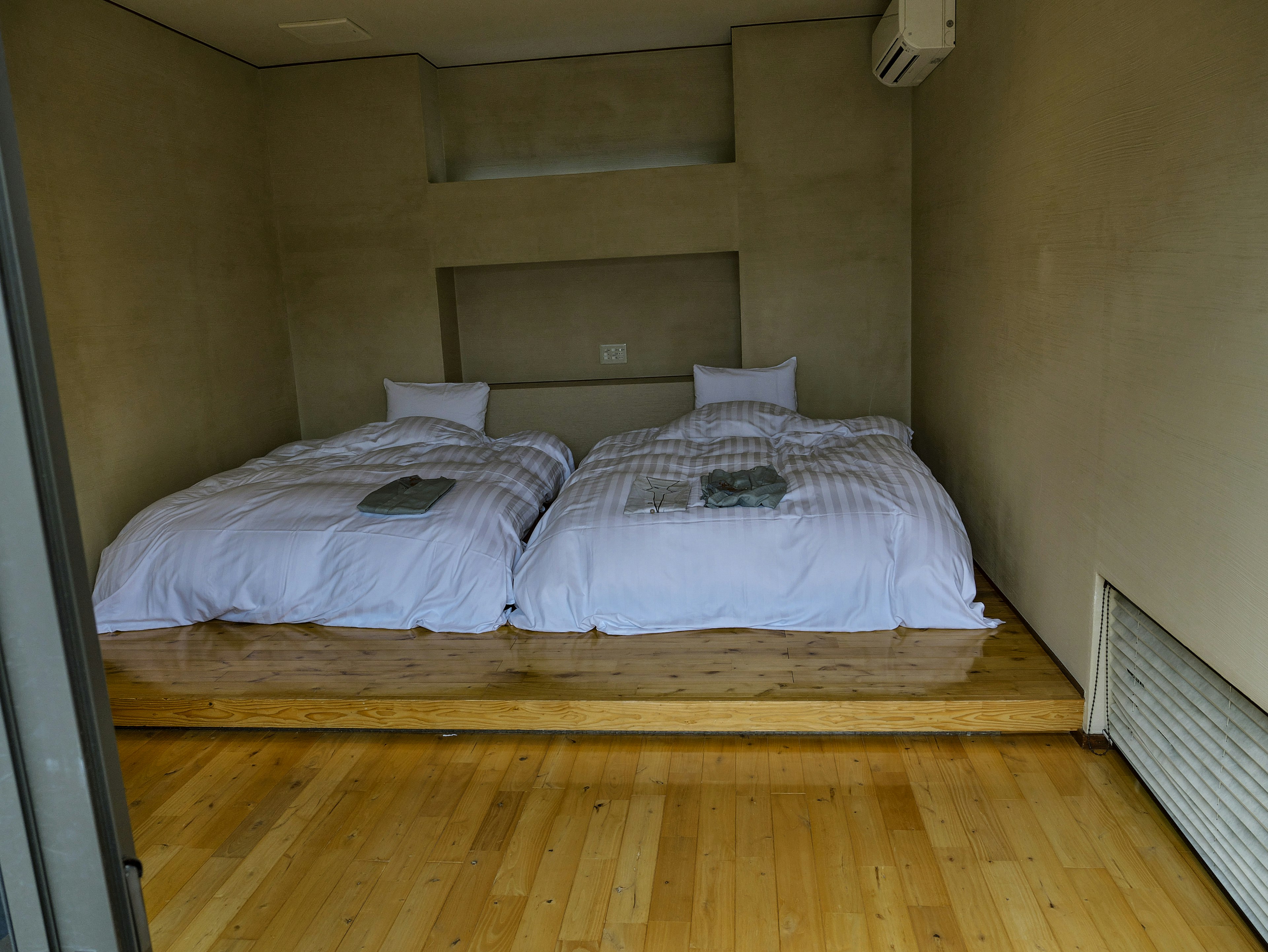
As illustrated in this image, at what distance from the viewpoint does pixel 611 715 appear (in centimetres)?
245

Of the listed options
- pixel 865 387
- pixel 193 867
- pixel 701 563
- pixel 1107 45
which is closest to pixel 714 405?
pixel 865 387

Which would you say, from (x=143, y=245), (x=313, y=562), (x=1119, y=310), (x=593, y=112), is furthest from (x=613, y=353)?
(x=1119, y=310)

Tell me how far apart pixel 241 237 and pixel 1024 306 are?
364 cm

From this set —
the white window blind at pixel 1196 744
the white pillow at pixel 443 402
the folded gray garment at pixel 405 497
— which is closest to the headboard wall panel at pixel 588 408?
the white pillow at pixel 443 402

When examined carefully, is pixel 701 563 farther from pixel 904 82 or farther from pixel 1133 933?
pixel 904 82

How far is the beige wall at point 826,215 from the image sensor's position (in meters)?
4.41

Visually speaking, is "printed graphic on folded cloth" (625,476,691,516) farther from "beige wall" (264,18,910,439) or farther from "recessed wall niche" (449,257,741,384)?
"recessed wall niche" (449,257,741,384)

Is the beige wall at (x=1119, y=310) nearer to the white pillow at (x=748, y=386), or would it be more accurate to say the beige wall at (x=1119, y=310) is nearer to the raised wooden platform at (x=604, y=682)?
the raised wooden platform at (x=604, y=682)

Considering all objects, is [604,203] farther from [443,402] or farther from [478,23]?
[443,402]

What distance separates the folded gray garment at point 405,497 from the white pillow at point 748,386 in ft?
5.30

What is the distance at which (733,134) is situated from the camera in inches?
185

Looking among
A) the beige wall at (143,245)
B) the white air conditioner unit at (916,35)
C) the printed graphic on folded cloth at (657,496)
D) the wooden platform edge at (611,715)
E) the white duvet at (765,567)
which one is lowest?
the wooden platform edge at (611,715)

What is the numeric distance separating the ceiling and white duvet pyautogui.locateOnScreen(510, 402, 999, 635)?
93.0 inches

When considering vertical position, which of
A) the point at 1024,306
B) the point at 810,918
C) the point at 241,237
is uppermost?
the point at 241,237
